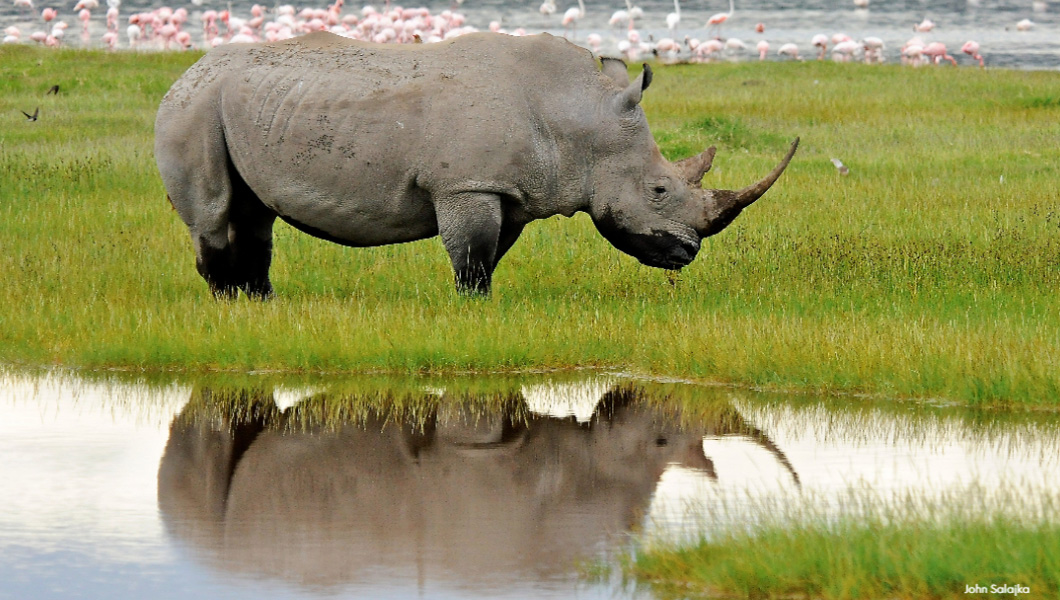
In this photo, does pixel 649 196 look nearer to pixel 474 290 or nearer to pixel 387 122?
pixel 474 290

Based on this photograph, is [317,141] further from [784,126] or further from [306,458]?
[784,126]

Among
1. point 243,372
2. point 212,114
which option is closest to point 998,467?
point 243,372

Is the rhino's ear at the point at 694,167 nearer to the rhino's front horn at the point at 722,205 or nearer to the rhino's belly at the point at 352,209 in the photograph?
the rhino's front horn at the point at 722,205

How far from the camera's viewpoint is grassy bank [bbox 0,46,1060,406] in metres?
9.29

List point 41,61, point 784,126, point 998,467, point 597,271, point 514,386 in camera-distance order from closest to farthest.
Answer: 1. point 998,467
2. point 514,386
3. point 597,271
4. point 784,126
5. point 41,61

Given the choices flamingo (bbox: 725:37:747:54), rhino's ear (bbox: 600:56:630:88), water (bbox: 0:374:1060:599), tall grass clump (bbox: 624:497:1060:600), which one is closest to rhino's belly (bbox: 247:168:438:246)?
rhino's ear (bbox: 600:56:630:88)

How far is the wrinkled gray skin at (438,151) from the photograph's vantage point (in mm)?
10484

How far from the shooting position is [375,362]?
935 cm

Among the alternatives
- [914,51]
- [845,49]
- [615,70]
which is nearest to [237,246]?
[615,70]

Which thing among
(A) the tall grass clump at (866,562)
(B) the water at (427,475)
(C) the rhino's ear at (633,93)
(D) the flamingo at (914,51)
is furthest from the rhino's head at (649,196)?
(D) the flamingo at (914,51)

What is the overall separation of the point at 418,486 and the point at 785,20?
43.7 metres

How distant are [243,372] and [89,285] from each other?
292cm

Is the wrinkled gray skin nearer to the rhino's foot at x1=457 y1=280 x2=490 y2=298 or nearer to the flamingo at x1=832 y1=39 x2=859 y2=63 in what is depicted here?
the rhino's foot at x1=457 y1=280 x2=490 y2=298

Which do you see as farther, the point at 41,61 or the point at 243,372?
the point at 41,61
